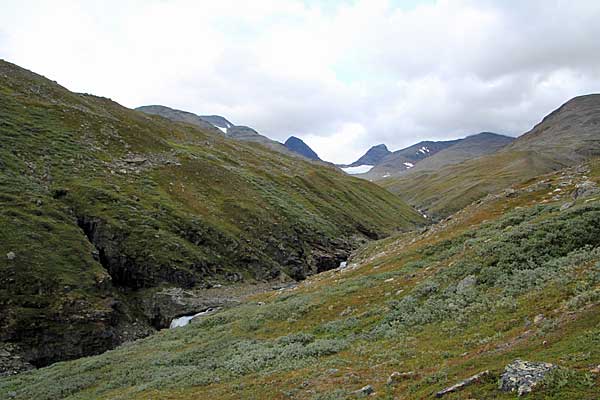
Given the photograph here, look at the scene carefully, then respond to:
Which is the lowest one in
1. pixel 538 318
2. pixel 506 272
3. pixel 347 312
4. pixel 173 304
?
pixel 173 304

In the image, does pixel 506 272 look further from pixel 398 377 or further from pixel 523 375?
pixel 523 375

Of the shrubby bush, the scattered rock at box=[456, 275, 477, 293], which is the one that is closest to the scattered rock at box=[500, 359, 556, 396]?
the shrubby bush

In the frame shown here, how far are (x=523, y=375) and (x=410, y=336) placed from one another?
337 inches

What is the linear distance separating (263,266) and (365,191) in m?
85.8

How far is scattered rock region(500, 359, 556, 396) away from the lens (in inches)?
376

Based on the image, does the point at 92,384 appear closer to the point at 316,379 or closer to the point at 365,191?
the point at 316,379

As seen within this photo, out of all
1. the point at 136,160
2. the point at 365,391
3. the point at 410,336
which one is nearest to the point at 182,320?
the point at 410,336

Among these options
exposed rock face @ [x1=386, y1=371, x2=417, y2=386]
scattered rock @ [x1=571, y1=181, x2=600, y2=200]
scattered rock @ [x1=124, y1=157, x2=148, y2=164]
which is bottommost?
exposed rock face @ [x1=386, y1=371, x2=417, y2=386]

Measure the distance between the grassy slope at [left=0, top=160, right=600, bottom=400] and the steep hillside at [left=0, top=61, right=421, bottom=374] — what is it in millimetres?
7200

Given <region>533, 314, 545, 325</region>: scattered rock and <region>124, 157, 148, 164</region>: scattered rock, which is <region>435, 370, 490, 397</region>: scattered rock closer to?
<region>533, 314, 545, 325</region>: scattered rock

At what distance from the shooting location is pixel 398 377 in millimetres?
13680

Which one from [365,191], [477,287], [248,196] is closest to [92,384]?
[477,287]

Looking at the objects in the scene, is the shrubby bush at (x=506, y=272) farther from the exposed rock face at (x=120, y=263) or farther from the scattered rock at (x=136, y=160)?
the scattered rock at (x=136, y=160)

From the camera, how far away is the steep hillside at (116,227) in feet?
119
